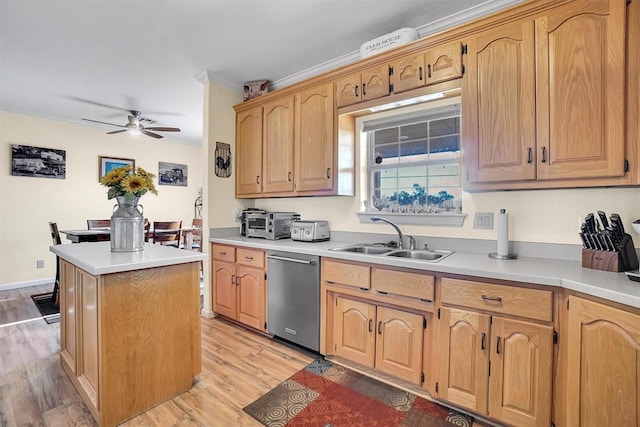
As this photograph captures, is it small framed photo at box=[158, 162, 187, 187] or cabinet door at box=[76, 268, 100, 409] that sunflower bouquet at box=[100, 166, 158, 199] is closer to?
cabinet door at box=[76, 268, 100, 409]

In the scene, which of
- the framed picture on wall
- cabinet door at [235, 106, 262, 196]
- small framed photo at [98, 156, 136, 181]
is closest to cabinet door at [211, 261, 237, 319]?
cabinet door at [235, 106, 262, 196]

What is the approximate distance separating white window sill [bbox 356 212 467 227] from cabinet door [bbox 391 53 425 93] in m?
0.95

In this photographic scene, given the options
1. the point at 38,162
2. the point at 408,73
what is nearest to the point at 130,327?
the point at 408,73

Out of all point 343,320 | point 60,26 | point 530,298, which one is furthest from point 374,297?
point 60,26

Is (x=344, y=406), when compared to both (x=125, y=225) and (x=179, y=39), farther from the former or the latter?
(x=179, y=39)

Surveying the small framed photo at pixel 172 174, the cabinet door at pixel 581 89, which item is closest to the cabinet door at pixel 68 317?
the cabinet door at pixel 581 89

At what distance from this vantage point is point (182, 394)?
1.82 m

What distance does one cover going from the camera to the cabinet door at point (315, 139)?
2549 millimetres

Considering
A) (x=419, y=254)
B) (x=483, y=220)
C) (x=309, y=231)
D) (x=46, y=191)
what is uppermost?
(x=46, y=191)

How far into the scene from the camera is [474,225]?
2.10m

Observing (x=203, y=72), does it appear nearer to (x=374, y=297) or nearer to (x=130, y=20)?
(x=130, y=20)

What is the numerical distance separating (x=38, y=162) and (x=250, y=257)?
3924 millimetres

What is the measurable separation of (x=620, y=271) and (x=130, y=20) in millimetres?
3464

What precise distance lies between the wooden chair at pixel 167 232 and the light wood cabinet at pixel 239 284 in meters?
1.66
